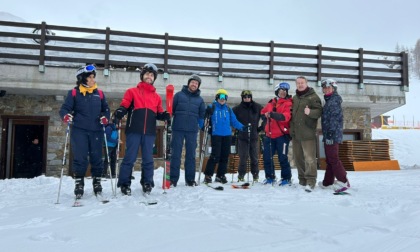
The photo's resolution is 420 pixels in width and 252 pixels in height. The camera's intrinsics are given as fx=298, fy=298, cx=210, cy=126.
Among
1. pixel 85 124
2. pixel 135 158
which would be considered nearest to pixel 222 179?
pixel 135 158

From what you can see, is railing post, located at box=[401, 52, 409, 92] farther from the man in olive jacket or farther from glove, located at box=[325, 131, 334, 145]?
glove, located at box=[325, 131, 334, 145]

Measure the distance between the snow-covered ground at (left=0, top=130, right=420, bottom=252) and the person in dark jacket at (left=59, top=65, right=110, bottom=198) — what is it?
385mm

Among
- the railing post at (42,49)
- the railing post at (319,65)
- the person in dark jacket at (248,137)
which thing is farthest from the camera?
the railing post at (319,65)

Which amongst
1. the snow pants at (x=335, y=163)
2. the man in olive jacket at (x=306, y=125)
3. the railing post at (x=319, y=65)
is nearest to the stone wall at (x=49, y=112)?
the man in olive jacket at (x=306, y=125)

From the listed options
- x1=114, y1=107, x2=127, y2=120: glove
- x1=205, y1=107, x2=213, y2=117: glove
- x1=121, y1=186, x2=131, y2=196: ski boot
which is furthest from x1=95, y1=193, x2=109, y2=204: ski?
x1=205, y1=107, x2=213, y2=117: glove

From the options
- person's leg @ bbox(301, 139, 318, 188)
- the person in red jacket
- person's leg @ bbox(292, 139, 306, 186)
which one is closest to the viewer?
person's leg @ bbox(301, 139, 318, 188)

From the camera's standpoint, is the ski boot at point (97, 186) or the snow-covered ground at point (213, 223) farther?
the ski boot at point (97, 186)

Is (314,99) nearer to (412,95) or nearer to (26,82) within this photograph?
(26,82)

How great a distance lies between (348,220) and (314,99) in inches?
97.5

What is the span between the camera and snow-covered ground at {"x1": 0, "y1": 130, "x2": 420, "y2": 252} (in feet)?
7.09

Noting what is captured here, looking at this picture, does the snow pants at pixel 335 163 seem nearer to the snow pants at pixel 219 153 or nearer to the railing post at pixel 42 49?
the snow pants at pixel 219 153

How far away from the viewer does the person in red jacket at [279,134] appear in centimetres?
536

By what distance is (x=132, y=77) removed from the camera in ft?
31.4

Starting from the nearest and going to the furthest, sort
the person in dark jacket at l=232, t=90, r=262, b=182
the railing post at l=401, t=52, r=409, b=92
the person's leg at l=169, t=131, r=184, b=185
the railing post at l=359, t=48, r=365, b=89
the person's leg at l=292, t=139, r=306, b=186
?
the person's leg at l=169, t=131, r=184, b=185, the person's leg at l=292, t=139, r=306, b=186, the person in dark jacket at l=232, t=90, r=262, b=182, the railing post at l=359, t=48, r=365, b=89, the railing post at l=401, t=52, r=409, b=92
